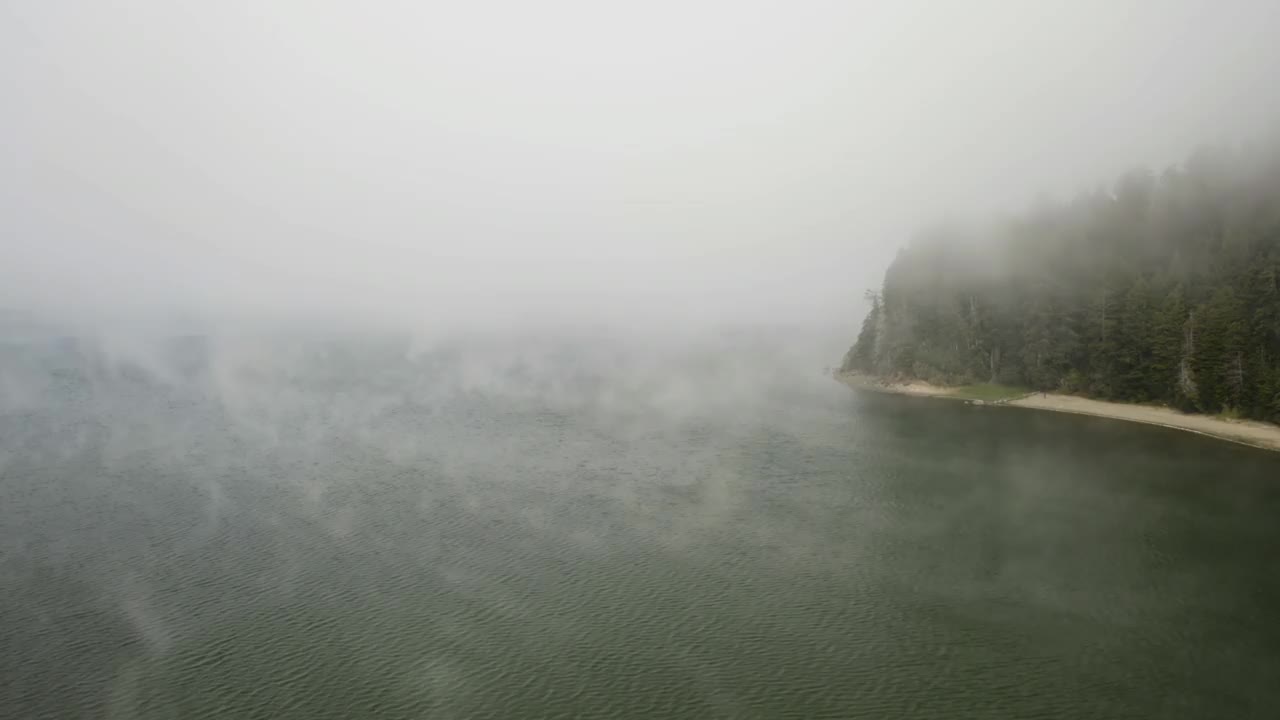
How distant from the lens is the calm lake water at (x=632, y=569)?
38.7 meters

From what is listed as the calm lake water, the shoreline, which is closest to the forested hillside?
the shoreline

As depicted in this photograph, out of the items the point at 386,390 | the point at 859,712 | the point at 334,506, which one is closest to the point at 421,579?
the point at 334,506

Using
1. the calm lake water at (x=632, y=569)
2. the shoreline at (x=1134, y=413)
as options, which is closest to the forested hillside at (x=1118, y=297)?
the shoreline at (x=1134, y=413)

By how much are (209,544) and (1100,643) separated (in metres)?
77.2

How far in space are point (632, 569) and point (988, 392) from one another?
102 metres

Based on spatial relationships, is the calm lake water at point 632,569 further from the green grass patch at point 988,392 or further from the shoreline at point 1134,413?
the green grass patch at point 988,392

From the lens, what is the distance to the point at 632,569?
55.2m

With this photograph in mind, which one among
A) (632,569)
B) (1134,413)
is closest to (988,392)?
(1134,413)

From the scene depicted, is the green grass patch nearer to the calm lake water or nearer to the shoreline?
the shoreline

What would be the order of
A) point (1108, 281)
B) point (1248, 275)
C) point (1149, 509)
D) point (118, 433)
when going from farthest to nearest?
point (1108, 281)
point (118, 433)
point (1248, 275)
point (1149, 509)

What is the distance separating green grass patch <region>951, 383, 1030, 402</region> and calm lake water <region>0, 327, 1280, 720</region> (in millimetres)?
13604

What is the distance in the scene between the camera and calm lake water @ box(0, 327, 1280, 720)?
1522 inches

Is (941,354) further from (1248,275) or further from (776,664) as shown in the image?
(776,664)

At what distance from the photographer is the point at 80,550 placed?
5812 cm
